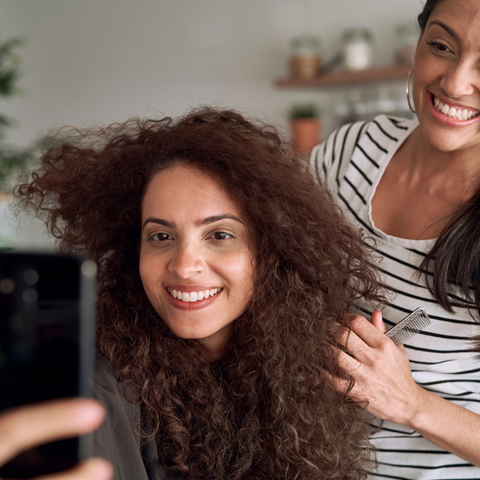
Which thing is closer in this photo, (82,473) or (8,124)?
(82,473)

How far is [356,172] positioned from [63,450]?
948 mm

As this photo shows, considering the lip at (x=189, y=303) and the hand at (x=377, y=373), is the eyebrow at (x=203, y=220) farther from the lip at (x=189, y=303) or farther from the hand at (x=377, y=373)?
the hand at (x=377, y=373)

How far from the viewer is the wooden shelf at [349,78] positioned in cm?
297

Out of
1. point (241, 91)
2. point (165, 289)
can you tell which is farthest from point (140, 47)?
point (165, 289)

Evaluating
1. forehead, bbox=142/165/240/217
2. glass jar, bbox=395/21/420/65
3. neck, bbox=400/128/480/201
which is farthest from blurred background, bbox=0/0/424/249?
forehead, bbox=142/165/240/217

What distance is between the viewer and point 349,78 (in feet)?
10.2

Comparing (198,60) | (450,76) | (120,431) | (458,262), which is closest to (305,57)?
(198,60)

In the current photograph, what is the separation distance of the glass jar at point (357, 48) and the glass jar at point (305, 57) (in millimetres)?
211

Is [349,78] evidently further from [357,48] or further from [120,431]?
[120,431]

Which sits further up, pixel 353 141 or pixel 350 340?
pixel 353 141

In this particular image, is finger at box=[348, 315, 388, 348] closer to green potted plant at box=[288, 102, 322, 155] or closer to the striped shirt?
the striped shirt

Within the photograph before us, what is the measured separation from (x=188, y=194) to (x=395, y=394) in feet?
1.76

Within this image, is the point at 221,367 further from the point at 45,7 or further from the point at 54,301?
the point at 45,7

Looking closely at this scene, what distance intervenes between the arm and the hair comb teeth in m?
0.03
